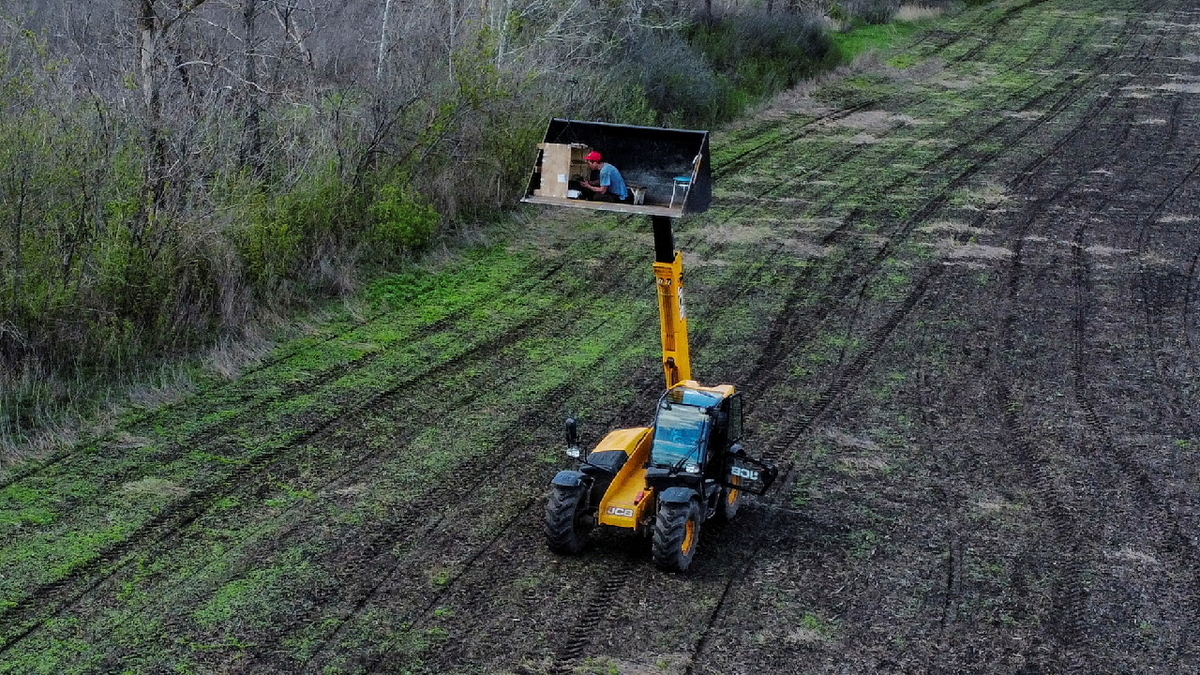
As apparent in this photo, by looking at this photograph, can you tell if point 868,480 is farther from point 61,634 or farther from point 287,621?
point 61,634

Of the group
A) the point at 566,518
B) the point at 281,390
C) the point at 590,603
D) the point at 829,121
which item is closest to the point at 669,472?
the point at 566,518

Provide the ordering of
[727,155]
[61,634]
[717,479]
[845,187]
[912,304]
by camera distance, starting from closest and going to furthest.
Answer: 1. [61,634]
2. [717,479]
3. [912,304]
4. [845,187]
5. [727,155]

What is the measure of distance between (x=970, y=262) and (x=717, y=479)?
10.1 meters

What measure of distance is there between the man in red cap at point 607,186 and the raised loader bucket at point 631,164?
11 cm

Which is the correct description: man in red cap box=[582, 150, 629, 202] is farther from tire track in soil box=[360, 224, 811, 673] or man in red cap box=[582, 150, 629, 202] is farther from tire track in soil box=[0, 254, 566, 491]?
tire track in soil box=[0, 254, 566, 491]

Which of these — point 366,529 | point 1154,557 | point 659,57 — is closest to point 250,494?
point 366,529

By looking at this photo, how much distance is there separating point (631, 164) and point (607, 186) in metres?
0.61

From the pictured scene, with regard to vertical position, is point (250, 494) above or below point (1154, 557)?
above

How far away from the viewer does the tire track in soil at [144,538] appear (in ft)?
32.6

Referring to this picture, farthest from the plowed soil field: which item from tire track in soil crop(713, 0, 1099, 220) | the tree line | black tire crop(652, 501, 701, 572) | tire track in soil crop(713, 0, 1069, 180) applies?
tire track in soil crop(713, 0, 1069, 180)

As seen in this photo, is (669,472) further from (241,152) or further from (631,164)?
(241,152)

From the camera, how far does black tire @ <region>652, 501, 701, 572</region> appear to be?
34.1 ft

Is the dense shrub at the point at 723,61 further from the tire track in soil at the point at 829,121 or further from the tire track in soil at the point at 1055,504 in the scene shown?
the tire track in soil at the point at 1055,504

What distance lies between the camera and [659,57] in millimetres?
26578
